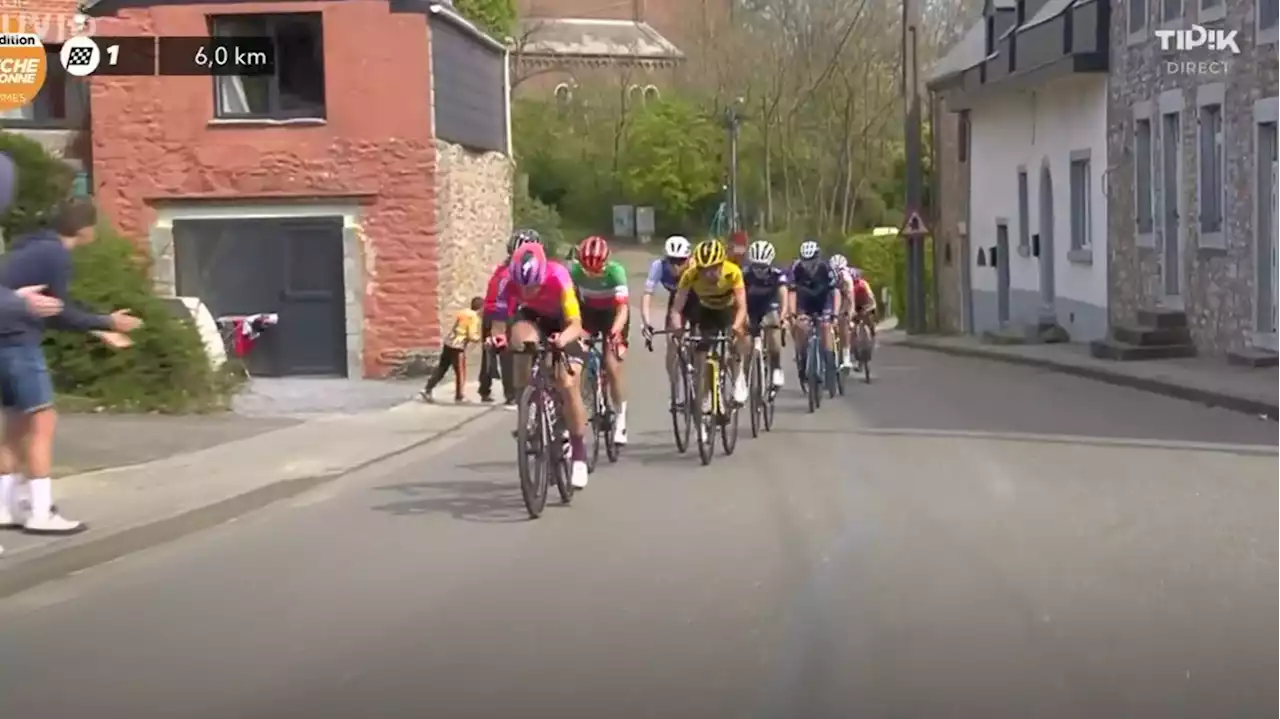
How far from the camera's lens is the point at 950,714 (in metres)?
6.61

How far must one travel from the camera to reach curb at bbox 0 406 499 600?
975 cm

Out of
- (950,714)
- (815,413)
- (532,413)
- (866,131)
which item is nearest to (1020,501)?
(532,413)

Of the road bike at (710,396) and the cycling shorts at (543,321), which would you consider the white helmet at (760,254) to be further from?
the cycling shorts at (543,321)

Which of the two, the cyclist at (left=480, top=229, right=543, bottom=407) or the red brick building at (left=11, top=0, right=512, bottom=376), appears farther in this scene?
the red brick building at (left=11, top=0, right=512, bottom=376)

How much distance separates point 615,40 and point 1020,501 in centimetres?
7198

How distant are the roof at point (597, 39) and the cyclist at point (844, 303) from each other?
5304cm

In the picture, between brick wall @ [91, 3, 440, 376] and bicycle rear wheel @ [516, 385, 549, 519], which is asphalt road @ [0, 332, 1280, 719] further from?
brick wall @ [91, 3, 440, 376]

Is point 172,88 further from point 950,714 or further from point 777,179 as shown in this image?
point 777,179

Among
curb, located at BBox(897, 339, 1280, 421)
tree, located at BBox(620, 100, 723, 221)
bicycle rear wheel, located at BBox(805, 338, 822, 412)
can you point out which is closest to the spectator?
bicycle rear wheel, located at BBox(805, 338, 822, 412)

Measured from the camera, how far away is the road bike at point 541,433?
11.3m

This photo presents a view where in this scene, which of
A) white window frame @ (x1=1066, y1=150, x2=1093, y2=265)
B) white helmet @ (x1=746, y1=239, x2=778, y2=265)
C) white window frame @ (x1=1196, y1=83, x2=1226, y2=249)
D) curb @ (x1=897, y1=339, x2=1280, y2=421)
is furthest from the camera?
white window frame @ (x1=1066, y1=150, x2=1093, y2=265)

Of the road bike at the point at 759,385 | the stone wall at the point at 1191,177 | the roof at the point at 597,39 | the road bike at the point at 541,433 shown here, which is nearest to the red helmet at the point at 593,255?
the road bike at the point at 541,433

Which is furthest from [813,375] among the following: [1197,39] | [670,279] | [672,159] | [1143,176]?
[672,159]
